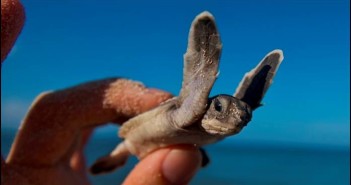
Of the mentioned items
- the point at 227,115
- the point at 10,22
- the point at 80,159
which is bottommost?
the point at 80,159

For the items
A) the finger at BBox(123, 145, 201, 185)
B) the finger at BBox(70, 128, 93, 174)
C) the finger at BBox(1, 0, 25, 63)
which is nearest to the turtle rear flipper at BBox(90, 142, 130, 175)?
the finger at BBox(70, 128, 93, 174)

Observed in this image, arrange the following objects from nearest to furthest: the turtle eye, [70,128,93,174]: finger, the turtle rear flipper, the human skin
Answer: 1. the turtle eye
2. the human skin
3. the turtle rear flipper
4. [70,128,93,174]: finger

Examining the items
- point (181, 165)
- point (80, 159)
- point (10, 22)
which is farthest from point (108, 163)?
point (10, 22)

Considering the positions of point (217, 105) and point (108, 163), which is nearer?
point (217, 105)

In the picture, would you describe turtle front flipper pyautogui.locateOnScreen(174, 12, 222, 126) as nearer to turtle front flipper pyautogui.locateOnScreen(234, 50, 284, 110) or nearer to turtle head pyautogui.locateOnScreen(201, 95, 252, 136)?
turtle head pyautogui.locateOnScreen(201, 95, 252, 136)

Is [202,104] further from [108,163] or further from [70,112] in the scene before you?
[108,163]

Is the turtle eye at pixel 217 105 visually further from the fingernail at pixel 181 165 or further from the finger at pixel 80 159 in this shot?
the finger at pixel 80 159
